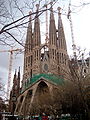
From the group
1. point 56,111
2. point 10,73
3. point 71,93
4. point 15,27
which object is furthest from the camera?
point 10,73

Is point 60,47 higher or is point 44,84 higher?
point 60,47

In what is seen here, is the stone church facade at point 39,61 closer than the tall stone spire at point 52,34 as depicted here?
Yes

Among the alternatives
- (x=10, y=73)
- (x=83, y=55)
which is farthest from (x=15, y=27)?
(x=10, y=73)

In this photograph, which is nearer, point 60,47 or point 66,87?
point 66,87

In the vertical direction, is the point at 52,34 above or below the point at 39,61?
above

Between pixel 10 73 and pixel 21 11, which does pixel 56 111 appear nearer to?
pixel 21 11

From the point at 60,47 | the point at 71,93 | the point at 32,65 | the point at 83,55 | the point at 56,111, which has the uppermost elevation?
the point at 60,47

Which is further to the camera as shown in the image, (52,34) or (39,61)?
(52,34)

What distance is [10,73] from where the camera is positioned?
87.1 metres

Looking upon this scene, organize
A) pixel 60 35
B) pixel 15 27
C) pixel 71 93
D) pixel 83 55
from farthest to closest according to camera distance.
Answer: pixel 60 35 → pixel 71 93 → pixel 83 55 → pixel 15 27

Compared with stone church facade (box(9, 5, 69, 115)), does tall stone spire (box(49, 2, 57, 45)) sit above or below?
above

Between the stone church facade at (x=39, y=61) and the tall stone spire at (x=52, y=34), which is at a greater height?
the tall stone spire at (x=52, y=34)

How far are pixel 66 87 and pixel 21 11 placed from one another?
18.7m

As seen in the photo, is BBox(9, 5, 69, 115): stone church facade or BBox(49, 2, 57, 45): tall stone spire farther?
BBox(49, 2, 57, 45): tall stone spire
